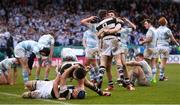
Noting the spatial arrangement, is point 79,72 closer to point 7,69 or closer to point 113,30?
point 113,30

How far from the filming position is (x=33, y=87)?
591 inches

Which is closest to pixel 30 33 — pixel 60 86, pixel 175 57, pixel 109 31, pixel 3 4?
pixel 3 4

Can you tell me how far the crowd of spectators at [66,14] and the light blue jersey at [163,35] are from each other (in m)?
16.6

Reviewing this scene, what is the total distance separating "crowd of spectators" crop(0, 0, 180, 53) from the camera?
41719 millimetres

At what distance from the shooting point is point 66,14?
46.7 meters

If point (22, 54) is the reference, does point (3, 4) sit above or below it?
above

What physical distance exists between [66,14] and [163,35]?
24.3 m

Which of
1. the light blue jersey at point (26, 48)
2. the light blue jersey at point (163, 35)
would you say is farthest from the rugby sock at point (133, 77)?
the light blue jersey at point (163, 35)

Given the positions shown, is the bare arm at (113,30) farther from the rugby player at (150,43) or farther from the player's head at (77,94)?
the rugby player at (150,43)

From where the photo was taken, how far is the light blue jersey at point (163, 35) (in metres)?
22.8

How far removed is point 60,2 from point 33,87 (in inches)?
1331

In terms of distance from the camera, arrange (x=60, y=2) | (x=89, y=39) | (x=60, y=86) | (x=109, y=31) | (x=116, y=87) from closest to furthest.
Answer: (x=60, y=86) < (x=109, y=31) < (x=116, y=87) < (x=89, y=39) < (x=60, y=2)

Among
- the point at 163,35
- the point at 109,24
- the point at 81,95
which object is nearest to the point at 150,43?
the point at 163,35

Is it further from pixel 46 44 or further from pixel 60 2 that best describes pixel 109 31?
pixel 60 2
